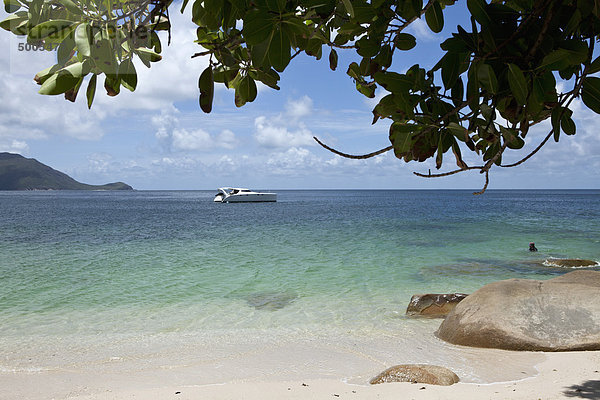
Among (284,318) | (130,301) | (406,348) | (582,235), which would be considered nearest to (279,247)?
(130,301)

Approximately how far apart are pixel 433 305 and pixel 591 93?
27.0 ft

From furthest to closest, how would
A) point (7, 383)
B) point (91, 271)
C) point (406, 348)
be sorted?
1. point (91, 271)
2. point (406, 348)
3. point (7, 383)

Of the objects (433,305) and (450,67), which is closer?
(450,67)

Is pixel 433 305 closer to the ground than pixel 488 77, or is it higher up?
closer to the ground

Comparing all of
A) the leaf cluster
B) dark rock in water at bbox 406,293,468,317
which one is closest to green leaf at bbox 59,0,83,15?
the leaf cluster

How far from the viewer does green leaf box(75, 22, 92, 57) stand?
1035mm

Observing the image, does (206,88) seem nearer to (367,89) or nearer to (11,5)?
(11,5)

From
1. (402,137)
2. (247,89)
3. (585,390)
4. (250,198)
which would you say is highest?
(247,89)

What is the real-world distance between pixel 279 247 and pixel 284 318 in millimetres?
12881

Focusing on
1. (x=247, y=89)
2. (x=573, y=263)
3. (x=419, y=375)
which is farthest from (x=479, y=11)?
(x=573, y=263)

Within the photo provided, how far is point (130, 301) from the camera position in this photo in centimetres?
1141

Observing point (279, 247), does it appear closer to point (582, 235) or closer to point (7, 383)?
point (7, 383)

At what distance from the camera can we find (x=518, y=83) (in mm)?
1412

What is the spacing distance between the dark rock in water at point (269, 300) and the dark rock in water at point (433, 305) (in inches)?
128
